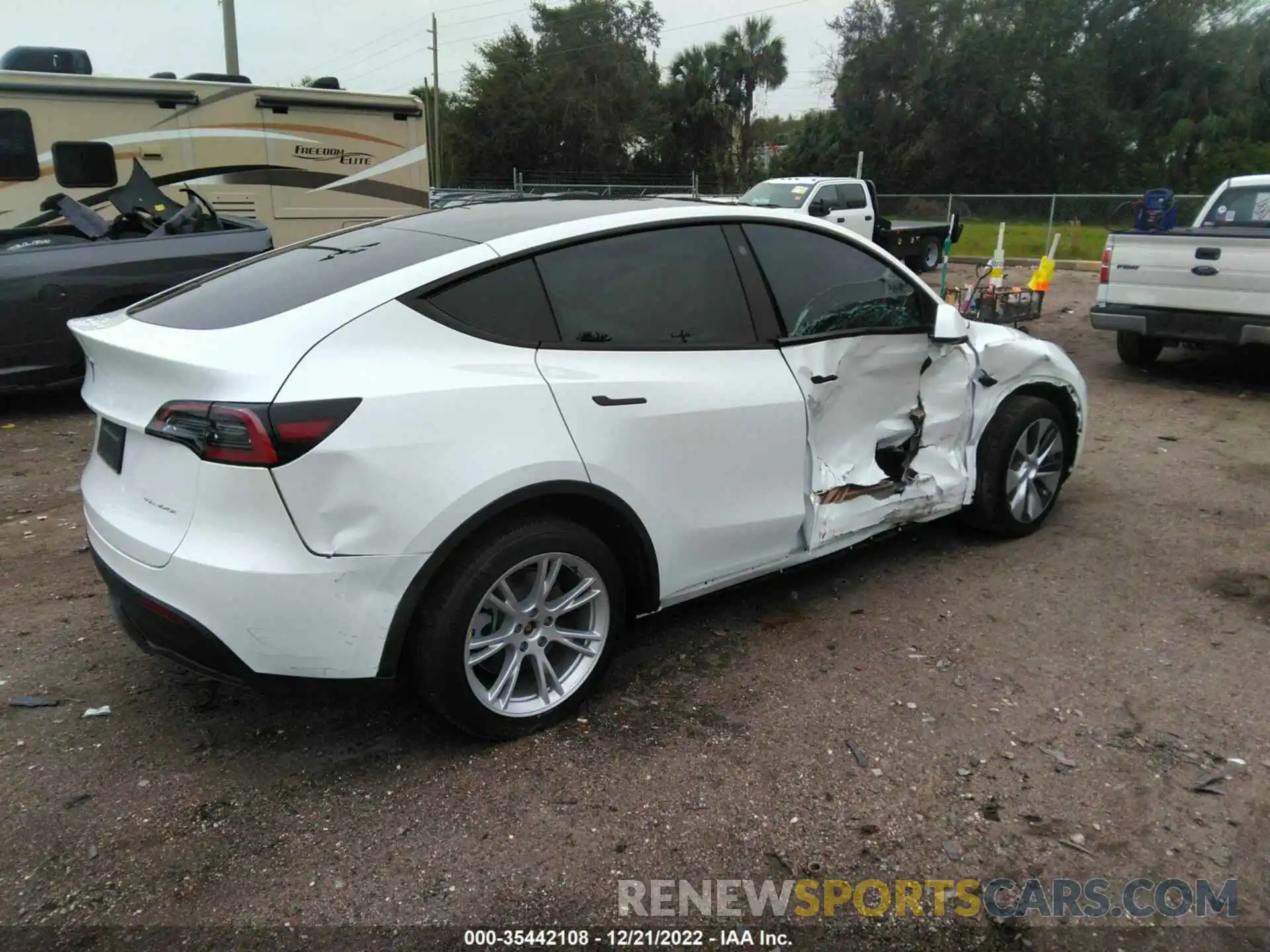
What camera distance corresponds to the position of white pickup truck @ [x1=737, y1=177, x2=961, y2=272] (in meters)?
17.6

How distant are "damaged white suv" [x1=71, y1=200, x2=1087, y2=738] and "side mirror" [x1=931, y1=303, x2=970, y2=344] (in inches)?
6.1

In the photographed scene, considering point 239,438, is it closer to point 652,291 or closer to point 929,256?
point 652,291

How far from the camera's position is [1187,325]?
805cm

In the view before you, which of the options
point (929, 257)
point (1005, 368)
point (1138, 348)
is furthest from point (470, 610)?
point (929, 257)

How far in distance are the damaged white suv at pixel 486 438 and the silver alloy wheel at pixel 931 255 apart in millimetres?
16816

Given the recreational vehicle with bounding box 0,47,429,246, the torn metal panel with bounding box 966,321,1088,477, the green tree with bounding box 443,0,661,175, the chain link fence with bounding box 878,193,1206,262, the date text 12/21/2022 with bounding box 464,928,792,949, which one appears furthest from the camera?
the green tree with bounding box 443,0,661,175

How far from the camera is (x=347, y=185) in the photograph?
11.6 m

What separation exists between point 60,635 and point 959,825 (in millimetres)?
3481

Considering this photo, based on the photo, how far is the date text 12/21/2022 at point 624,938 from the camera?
90.5 inches

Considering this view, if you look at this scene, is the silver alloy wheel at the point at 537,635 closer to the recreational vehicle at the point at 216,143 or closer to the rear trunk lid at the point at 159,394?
the rear trunk lid at the point at 159,394

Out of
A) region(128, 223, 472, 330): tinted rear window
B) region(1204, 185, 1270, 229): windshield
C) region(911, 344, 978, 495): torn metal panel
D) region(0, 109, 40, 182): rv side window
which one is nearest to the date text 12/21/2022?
region(128, 223, 472, 330): tinted rear window

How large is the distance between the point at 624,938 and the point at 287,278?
7.36 ft

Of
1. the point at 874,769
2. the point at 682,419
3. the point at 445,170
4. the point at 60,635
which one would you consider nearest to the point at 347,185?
the point at 60,635

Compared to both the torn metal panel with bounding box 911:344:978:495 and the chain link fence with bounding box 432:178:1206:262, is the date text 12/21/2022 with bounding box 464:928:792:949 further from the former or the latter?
the chain link fence with bounding box 432:178:1206:262
